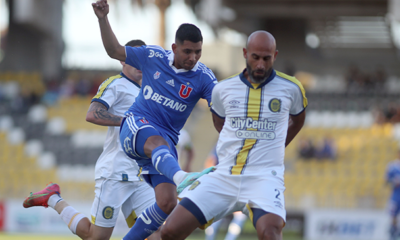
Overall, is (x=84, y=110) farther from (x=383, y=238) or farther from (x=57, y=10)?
(x=383, y=238)

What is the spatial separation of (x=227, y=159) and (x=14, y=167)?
48.6ft

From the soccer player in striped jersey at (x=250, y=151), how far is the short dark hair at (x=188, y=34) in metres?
0.68

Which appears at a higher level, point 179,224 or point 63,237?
point 179,224

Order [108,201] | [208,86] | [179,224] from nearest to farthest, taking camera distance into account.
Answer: [179,224]
[208,86]
[108,201]

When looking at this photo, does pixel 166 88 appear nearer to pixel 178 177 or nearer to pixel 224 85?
pixel 224 85

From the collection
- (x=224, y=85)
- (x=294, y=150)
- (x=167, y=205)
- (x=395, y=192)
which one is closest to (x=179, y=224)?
(x=167, y=205)

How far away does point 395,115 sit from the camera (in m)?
18.3

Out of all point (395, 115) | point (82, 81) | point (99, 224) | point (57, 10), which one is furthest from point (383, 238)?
point (57, 10)

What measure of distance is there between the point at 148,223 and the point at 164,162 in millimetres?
787

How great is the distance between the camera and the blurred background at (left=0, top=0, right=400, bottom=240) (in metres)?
14.8

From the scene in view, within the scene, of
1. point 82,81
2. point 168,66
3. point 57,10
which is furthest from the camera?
point 57,10

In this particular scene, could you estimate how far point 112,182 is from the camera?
19.2ft

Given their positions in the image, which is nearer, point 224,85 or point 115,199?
point 224,85

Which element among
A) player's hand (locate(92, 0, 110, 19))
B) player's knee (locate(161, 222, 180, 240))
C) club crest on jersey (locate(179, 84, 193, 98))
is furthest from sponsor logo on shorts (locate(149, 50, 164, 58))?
player's knee (locate(161, 222, 180, 240))
